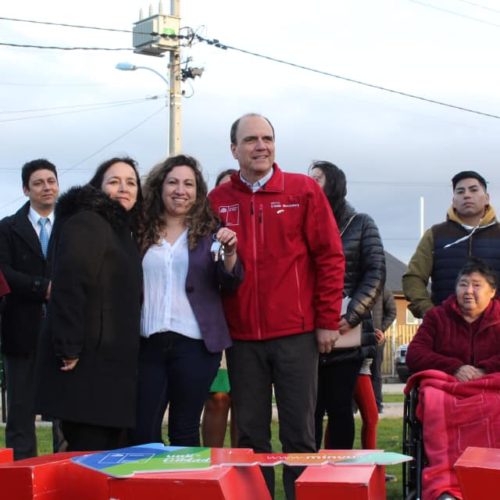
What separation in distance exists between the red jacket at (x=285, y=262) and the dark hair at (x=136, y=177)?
0.46m

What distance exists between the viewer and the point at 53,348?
4.45 metres

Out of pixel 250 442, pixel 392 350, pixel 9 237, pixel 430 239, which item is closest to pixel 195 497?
pixel 250 442

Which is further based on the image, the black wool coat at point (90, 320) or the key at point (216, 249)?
the key at point (216, 249)

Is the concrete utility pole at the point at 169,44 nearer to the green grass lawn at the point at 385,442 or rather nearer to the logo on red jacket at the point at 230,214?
the green grass lawn at the point at 385,442

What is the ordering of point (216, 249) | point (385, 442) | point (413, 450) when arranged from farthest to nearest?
point (385, 442), point (413, 450), point (216, 249)

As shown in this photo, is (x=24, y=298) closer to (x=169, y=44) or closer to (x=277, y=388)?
(x=277, y=388)

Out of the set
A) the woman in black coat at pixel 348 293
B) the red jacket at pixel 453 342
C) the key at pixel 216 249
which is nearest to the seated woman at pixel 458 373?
the red jacket at pixel 453 342

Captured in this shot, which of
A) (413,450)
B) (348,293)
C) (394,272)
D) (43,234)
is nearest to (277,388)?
(413,450)

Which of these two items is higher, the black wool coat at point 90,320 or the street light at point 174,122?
the street light at point 174,122

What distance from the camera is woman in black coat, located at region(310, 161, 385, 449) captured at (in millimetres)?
5625

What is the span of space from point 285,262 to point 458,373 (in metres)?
1.25

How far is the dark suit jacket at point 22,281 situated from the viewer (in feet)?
20.8

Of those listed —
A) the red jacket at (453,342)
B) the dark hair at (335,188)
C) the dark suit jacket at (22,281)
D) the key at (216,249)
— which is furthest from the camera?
the dark suit jacket at (22,281)

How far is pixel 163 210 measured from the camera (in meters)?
5.04
